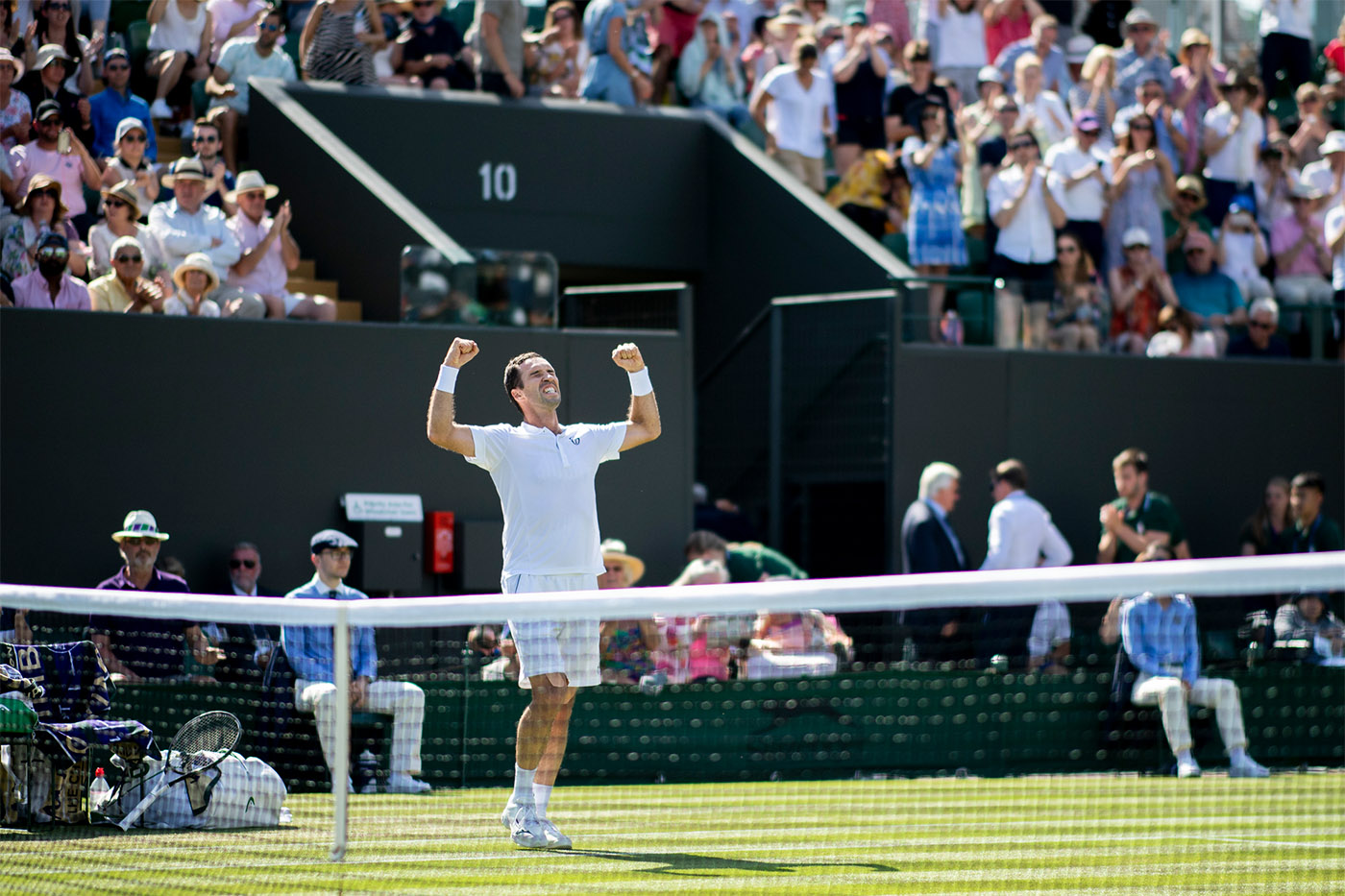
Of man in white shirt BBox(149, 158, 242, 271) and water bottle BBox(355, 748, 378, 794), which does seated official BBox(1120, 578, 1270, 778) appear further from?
man in white shirt BBox(149, 158, 242, 271)

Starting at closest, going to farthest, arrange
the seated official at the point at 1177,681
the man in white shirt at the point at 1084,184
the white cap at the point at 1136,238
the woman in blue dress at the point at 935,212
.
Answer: the seated official at the point at 1177,681 → the woman in blue dress at the point at 935,212 → the white cap at the point at 1136,238 → the man in white shirt at the point at 1084,184

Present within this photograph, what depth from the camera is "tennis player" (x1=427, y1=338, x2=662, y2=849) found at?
7.80 meters

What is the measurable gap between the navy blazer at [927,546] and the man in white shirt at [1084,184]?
15.0ft

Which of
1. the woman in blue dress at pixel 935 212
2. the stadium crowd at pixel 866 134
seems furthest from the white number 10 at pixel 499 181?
the woman in blue dress at pixel 935 212

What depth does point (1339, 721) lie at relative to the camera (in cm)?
1288

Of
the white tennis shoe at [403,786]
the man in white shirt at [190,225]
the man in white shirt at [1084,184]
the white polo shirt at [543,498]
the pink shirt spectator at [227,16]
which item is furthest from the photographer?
the man in white shirt at [1084,184]

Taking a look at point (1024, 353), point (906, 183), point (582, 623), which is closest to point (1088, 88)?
point (906, 183)

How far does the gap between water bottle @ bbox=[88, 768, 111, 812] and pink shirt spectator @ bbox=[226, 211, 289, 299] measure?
→ 5.67m

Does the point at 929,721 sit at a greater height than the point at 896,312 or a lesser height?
lesser

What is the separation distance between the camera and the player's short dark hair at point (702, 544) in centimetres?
1363

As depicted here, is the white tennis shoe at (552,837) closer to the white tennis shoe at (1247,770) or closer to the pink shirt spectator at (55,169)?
the white tennis shoe at (1247,770)

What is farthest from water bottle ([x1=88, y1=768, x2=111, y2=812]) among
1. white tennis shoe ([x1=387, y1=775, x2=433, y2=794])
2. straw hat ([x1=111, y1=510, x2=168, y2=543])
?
straw hat ([x1=111, y1=510, x2=168, y2=543])

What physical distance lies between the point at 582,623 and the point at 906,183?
1068cm

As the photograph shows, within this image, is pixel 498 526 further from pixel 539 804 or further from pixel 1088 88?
pixel 1088 88
